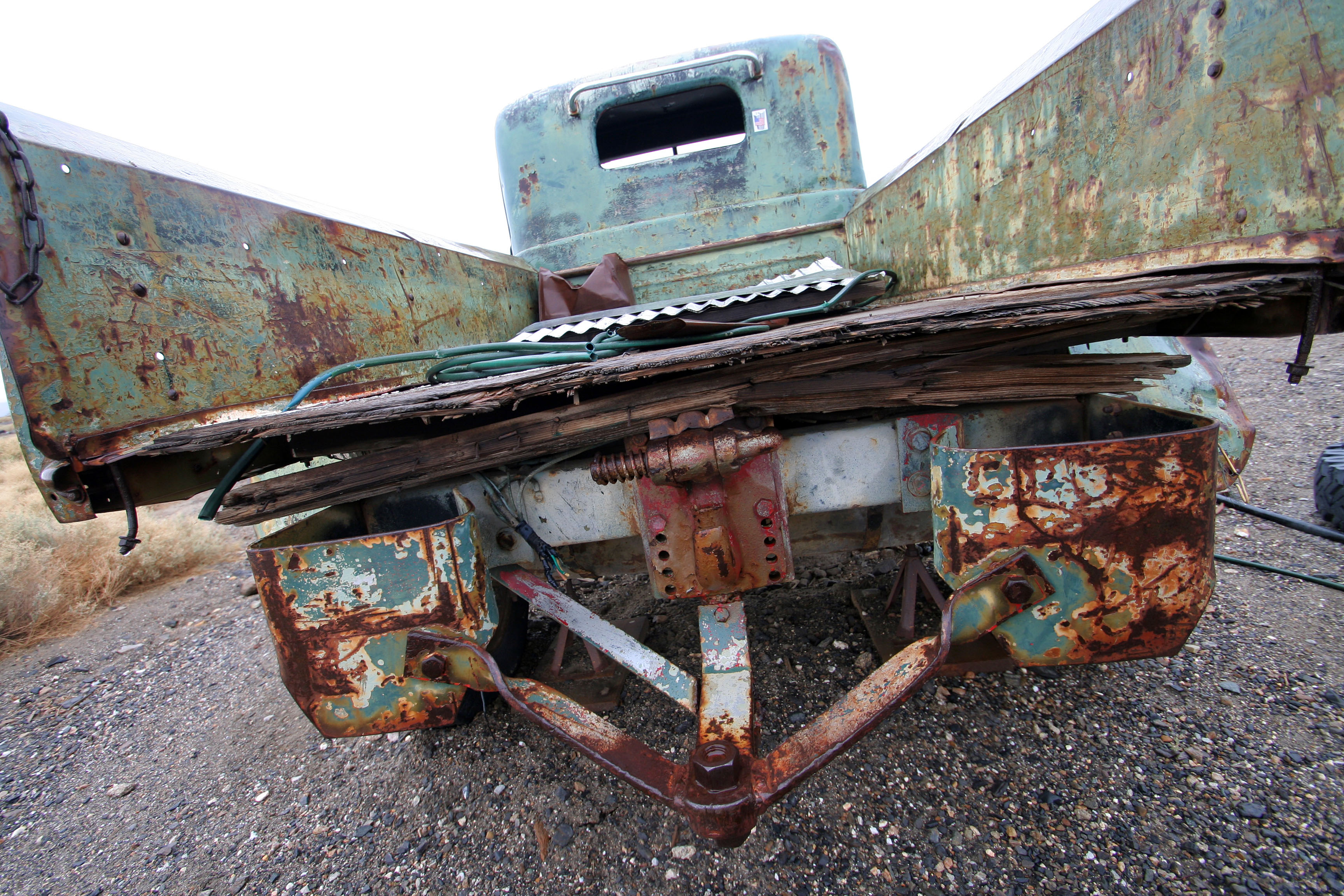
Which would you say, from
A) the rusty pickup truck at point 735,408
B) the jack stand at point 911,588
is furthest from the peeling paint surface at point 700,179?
the jack stand at point 911,588

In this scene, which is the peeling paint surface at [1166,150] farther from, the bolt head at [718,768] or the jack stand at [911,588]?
the bolt head at [718,768]

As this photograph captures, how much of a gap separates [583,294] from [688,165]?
3.06 feet

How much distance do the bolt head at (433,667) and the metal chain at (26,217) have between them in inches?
34.6

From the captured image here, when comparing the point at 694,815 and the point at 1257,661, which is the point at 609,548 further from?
the point at 1257,661

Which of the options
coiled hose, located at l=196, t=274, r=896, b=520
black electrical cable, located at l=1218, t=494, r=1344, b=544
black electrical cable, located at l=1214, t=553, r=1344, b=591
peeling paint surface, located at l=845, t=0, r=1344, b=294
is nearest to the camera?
peeling paint surface, located at l=845, t=0, r=1344, b=294

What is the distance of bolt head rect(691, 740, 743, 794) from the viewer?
92 centimetres

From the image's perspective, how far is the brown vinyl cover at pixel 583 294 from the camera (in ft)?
8.18

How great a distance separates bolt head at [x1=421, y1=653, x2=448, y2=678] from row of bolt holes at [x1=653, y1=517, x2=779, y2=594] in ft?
1.51

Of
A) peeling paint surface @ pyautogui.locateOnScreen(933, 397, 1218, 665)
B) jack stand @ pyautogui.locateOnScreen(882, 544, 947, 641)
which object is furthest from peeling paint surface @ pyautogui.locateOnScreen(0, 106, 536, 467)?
jack stand @ pyautogui.locateOnScreen(882, 544, 947, 641)

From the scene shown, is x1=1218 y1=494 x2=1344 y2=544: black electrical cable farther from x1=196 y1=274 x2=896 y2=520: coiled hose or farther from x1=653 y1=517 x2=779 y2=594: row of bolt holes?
x1=653 y1=517 x2=779 y2=594: row of bolt holes

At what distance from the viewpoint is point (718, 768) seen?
3.04 ft

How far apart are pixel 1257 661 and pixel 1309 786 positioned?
52 centimetres

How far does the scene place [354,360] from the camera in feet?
4.91

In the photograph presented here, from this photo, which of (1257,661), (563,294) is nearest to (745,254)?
(563,294)
